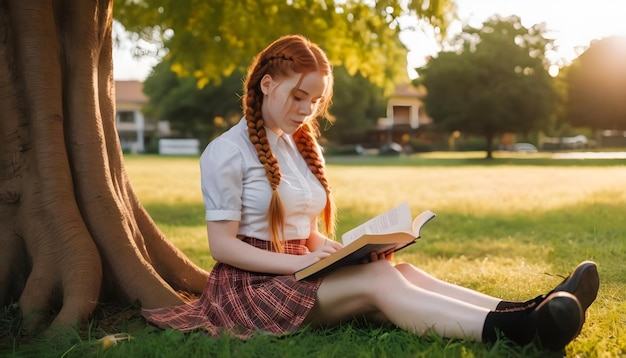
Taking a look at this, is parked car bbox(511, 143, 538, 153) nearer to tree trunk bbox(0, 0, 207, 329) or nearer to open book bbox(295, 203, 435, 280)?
tree trunk bbox(0, 0, 207, 329)

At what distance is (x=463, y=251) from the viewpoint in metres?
7.78

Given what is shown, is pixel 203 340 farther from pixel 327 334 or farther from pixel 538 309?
pixel 538 309

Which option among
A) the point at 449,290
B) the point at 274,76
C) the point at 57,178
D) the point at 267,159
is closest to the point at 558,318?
the point at 449,290

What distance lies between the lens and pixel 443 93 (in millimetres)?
40344

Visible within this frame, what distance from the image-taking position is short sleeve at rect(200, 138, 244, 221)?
3547 mm

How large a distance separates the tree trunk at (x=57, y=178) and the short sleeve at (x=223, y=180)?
879 millimetres

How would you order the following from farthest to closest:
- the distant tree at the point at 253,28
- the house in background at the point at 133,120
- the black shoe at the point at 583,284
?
the house in background at the point at 133,120 < the distant tree at the point at 253,28 < the black shoe at the point at 583,284

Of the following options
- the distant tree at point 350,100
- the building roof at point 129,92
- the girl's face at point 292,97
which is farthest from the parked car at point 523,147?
the girl's face at point 292,97

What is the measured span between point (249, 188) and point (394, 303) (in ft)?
2.87

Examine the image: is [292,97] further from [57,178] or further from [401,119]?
[401,119]

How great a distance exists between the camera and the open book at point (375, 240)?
10.5 ft

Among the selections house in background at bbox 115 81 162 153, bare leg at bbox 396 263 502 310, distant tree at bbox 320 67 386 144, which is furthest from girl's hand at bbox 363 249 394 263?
house in background at bbox 115 81 162 153

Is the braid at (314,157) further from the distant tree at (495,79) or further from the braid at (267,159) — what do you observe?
the distant tree at (495,79)

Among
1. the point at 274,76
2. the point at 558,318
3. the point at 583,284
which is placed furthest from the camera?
the point at 274,76
